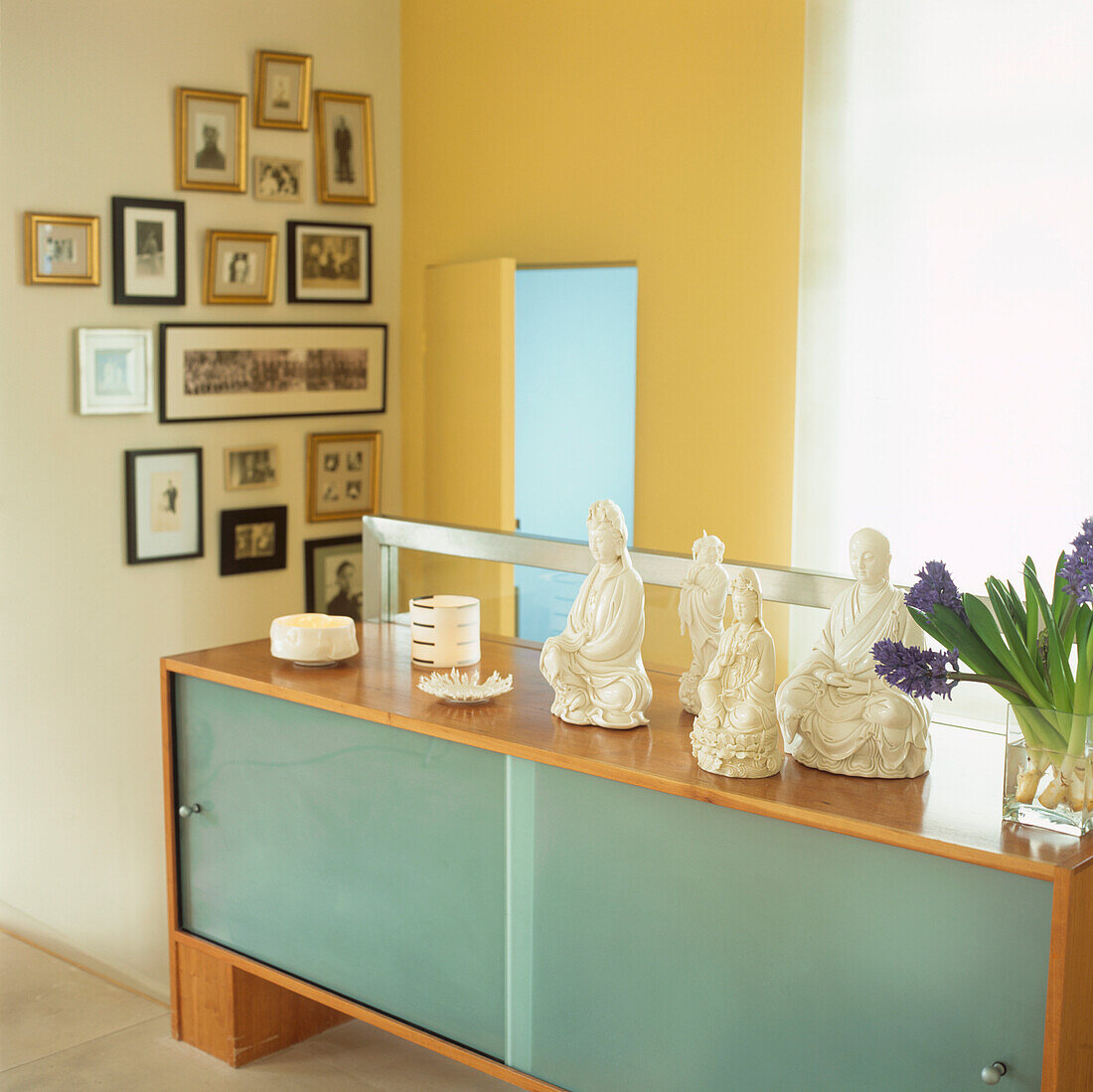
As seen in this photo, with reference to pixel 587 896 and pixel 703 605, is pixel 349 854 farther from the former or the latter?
pixel 703 605

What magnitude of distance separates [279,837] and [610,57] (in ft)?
8.03

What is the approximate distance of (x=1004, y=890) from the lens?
1630 mm

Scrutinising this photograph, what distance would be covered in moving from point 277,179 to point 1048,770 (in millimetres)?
3237

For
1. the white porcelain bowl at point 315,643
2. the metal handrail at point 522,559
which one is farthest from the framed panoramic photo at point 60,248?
the white porcelain bowl at point 315,643

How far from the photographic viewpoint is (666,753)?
2039 millimetres

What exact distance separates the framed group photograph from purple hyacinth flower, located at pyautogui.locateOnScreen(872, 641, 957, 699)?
114 inches

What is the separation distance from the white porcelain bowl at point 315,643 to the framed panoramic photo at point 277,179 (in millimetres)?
1986

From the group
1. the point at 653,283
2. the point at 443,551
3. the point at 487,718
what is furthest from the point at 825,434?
the point at 487,718

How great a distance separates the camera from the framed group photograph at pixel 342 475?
436 cm

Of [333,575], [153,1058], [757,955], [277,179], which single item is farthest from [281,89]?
[757,955]

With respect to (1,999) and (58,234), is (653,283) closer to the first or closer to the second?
(58,234)

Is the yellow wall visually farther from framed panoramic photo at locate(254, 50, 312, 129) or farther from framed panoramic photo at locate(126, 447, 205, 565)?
framed panoramic photo at locate(126, 447, 205, 565)

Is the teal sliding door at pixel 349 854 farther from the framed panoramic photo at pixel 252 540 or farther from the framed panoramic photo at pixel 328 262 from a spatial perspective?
the framed panoramic photo at pixel 328 262

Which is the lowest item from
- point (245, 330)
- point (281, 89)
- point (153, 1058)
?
point (153, 1058)
